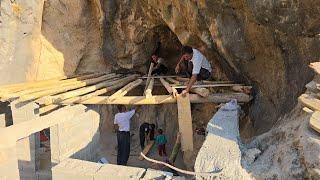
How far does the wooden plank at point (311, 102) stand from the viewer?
167 inches

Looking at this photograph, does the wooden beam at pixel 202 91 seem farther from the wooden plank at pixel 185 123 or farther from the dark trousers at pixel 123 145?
the dark trousers at pixel 123 145

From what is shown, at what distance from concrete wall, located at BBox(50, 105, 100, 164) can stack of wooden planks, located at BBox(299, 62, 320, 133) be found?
362cm

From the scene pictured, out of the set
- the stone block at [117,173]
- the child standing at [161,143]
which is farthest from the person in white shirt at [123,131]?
the stone block at [117,173]

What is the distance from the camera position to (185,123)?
7582 mm

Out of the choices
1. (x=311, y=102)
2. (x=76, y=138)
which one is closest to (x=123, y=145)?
(x=76, y=138)

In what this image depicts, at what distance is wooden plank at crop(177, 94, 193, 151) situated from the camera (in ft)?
24.8

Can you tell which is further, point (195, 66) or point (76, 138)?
point (195, 66)

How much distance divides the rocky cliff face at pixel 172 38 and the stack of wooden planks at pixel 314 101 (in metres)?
0.88

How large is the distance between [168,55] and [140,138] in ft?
9.94

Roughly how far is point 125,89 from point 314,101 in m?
5.31

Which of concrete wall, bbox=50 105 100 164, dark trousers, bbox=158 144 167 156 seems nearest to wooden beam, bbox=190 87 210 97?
dark trousers, bbox=158 144 167 156

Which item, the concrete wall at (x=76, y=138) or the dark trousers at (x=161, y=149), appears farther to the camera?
the dark trousers at (x=161, y=149)

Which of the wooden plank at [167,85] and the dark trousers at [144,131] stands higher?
the wooden plank at [167,85]

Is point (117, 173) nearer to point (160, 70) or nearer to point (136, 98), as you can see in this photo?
point (136, 98)
